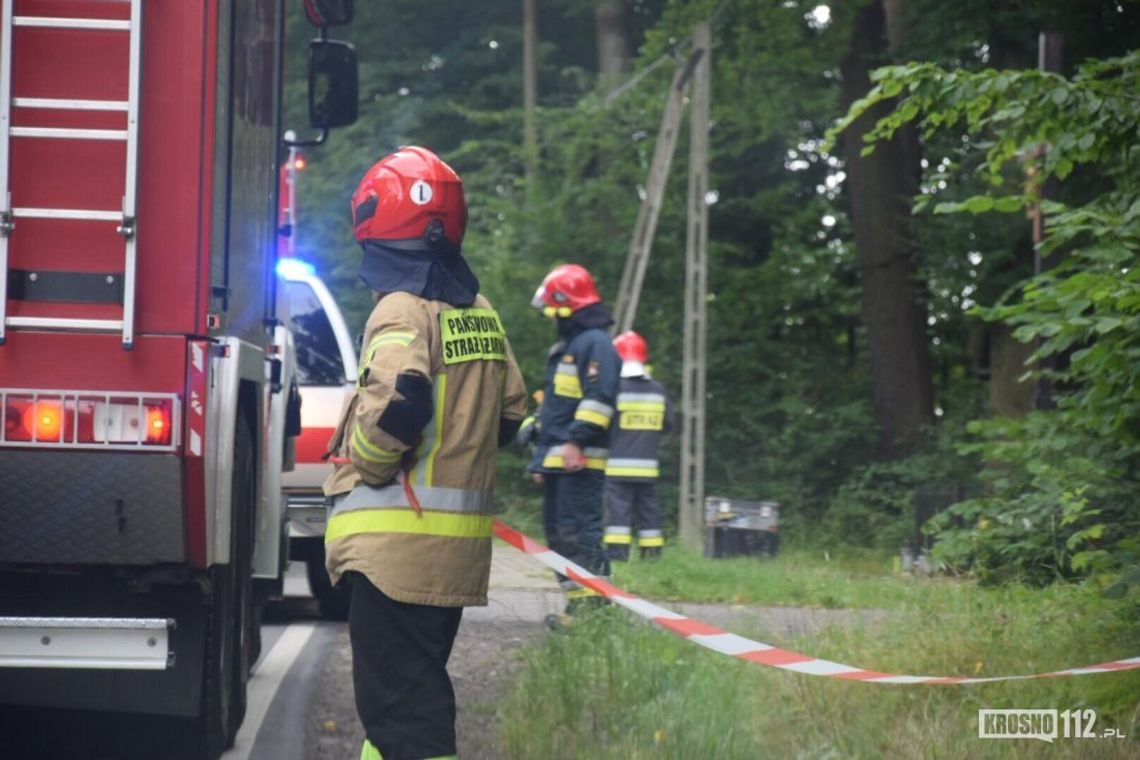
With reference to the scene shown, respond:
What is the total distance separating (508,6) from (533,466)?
24.4 metres

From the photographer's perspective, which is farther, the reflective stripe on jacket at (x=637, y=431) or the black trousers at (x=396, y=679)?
the reflective stripe on jacket at (x=637, y=431)

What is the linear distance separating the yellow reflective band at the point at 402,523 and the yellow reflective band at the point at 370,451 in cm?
16

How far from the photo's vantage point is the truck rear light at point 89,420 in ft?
19.1

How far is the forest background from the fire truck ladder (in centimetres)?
780

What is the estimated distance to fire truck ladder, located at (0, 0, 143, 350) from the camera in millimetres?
5805

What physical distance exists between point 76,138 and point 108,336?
617mm

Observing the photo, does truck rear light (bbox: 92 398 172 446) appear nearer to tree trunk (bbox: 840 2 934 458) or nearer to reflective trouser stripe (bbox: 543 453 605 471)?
reflective trouser stripe (bbox: 543 453 605 471)

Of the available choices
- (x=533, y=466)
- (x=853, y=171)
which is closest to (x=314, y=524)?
(x=533, y=466)

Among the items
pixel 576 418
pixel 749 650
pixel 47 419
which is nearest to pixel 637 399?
pixel 576 418

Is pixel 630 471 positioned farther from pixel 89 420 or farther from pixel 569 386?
pixel 89 420

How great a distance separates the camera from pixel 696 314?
20.2m

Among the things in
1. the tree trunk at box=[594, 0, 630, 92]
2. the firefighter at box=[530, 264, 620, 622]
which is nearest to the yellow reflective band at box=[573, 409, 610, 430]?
the firefighter at box=[530, 264, 620, 622]

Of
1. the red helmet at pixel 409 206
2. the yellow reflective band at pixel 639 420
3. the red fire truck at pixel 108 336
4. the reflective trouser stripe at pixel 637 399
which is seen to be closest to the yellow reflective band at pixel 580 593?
the red fire truck at pixel 108 336

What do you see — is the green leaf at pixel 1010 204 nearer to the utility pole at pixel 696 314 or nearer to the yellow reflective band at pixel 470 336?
the yellow reflective band at pixel 470 336
